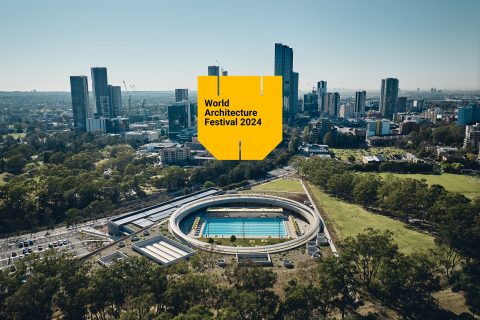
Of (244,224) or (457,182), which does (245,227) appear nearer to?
(244,224)

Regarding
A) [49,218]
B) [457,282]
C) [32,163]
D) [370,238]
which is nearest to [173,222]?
[49,218]

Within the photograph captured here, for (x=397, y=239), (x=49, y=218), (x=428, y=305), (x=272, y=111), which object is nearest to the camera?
(x=272, y=111)

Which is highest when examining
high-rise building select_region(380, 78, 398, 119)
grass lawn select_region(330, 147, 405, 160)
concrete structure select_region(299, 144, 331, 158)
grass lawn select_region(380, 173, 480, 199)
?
high-rise building select_region(380, 78, 398, 119)

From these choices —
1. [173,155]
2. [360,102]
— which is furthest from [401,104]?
[173,155]

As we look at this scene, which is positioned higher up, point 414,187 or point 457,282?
point 414,187

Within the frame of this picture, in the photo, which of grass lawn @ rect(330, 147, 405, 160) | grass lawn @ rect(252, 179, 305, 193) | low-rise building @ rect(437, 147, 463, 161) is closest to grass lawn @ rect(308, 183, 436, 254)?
grass lawn @ rect(252, 179, 305, 193)

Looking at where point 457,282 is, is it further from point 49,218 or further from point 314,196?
point 49,218

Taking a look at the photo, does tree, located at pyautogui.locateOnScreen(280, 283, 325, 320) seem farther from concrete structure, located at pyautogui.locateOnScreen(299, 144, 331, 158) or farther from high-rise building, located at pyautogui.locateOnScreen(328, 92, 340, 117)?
high-rise building, located at pyautogui.locateOnScreen(328, 92, 340, 117)

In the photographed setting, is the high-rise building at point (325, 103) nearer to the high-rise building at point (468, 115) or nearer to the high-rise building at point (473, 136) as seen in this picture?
the high-rise building at point (468, 115)
